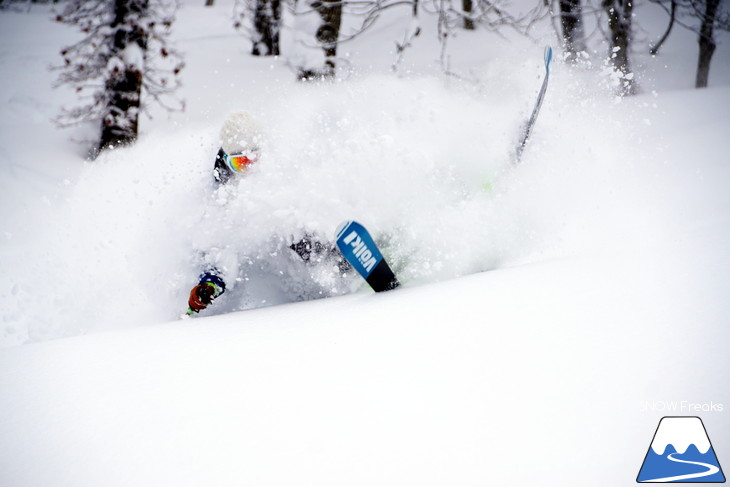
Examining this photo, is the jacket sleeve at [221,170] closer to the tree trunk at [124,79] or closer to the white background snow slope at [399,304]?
the white background snow slope at [399,304]

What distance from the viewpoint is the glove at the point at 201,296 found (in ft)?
9.21

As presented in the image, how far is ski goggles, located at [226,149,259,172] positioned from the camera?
2814 millimetres

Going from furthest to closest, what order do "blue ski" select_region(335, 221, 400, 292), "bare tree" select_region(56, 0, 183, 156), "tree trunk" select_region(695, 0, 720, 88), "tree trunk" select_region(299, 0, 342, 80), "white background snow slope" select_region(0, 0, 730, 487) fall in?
1. "tree trunk" select_region(695, 0, 720, 88)
2. "tree trunk" select_region(299, 0, 342, 80)
3. "bare tree" select_region(56, 0, 183, 156)
4. "blue ski" select_region(335, 221, 400, 292)
5. "white background snow slope" select_region(0, 0, 730, 487)

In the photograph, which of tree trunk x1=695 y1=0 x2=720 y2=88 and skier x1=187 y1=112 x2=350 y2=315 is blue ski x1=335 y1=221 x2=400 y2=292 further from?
tree trunk x1=695 y1=0 x2=720 y2=88

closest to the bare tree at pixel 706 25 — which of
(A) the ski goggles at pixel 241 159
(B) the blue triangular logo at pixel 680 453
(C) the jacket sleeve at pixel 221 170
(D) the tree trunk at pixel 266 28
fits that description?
(D) the tree trunk at pixel 266 28

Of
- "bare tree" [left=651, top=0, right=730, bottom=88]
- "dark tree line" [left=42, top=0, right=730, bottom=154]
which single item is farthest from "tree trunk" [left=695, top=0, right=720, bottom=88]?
"dark tree line" [left=42, top=0, right=730, bottom=154]

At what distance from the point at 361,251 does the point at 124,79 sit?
6149mm

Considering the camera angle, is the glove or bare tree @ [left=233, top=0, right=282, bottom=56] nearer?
the glove

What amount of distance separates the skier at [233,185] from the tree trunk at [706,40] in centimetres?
854

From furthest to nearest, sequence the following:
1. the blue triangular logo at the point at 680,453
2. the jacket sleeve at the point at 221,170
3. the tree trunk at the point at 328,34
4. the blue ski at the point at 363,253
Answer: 1. the tree trunk at the point at 328,34
2. the jacket sleeve at the point at 221,170
3. the blue ski at the point at 363,253
4. the blue triangular logo at the point at 680,453

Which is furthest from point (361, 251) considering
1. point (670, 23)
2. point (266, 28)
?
point (266, 28)

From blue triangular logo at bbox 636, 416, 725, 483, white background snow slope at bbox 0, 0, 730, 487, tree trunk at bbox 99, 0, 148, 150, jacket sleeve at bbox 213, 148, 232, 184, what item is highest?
tree trunk at bbox 99, 0, 148, 150

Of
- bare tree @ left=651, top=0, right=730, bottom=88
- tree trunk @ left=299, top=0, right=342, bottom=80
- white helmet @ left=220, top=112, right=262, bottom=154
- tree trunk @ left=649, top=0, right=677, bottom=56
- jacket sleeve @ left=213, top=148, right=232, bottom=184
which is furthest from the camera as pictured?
bare tree @ left=651, top=0, right=730, bottom=88

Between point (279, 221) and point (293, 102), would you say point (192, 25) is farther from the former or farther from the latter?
point (279, 221)
